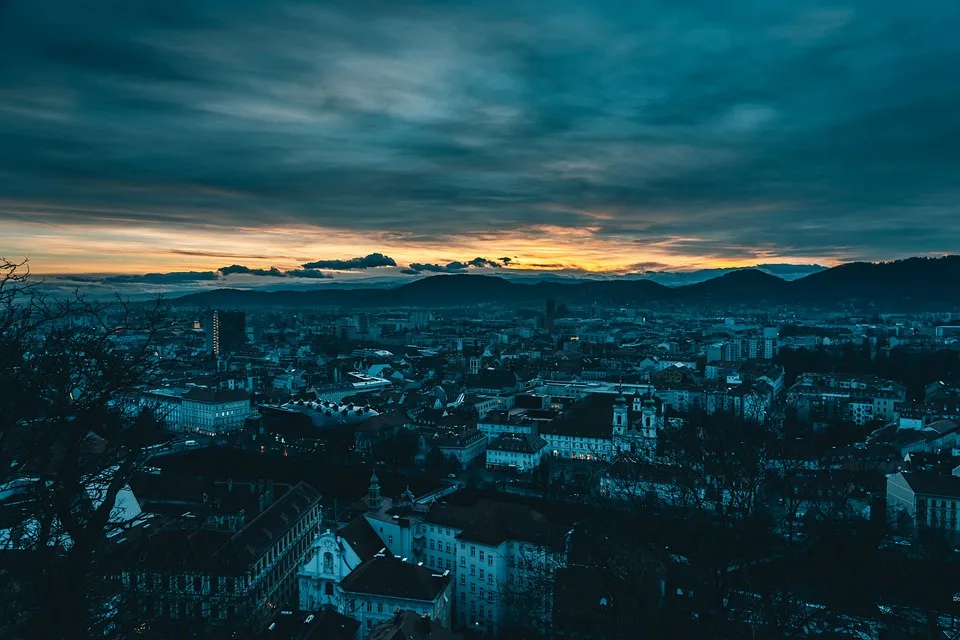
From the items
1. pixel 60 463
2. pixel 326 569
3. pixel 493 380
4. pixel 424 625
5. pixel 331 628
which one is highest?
pixel 60 463

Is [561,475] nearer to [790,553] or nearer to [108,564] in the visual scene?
[790,553]

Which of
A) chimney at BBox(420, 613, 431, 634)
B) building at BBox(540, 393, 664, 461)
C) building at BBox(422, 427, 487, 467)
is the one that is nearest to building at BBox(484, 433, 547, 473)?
building at BBox(422, 427, 487, 467)

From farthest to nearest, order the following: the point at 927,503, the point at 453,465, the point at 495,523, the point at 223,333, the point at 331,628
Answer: the point at 223,333 → the point at 453,465 → the point at 927,503 → the point at 495,523 → the point at 331,628

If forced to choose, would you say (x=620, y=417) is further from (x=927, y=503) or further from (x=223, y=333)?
(x=223, y=333)

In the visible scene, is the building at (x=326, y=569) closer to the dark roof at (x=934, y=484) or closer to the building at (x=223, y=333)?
the dark roof at (x=934, y=484)

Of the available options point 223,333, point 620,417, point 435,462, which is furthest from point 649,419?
point 223,333

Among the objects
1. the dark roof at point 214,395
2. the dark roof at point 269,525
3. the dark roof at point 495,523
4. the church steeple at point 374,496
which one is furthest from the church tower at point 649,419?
the dark roof at point 214,395

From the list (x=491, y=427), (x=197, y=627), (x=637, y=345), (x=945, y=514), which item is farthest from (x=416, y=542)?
(x=637, y=345)
